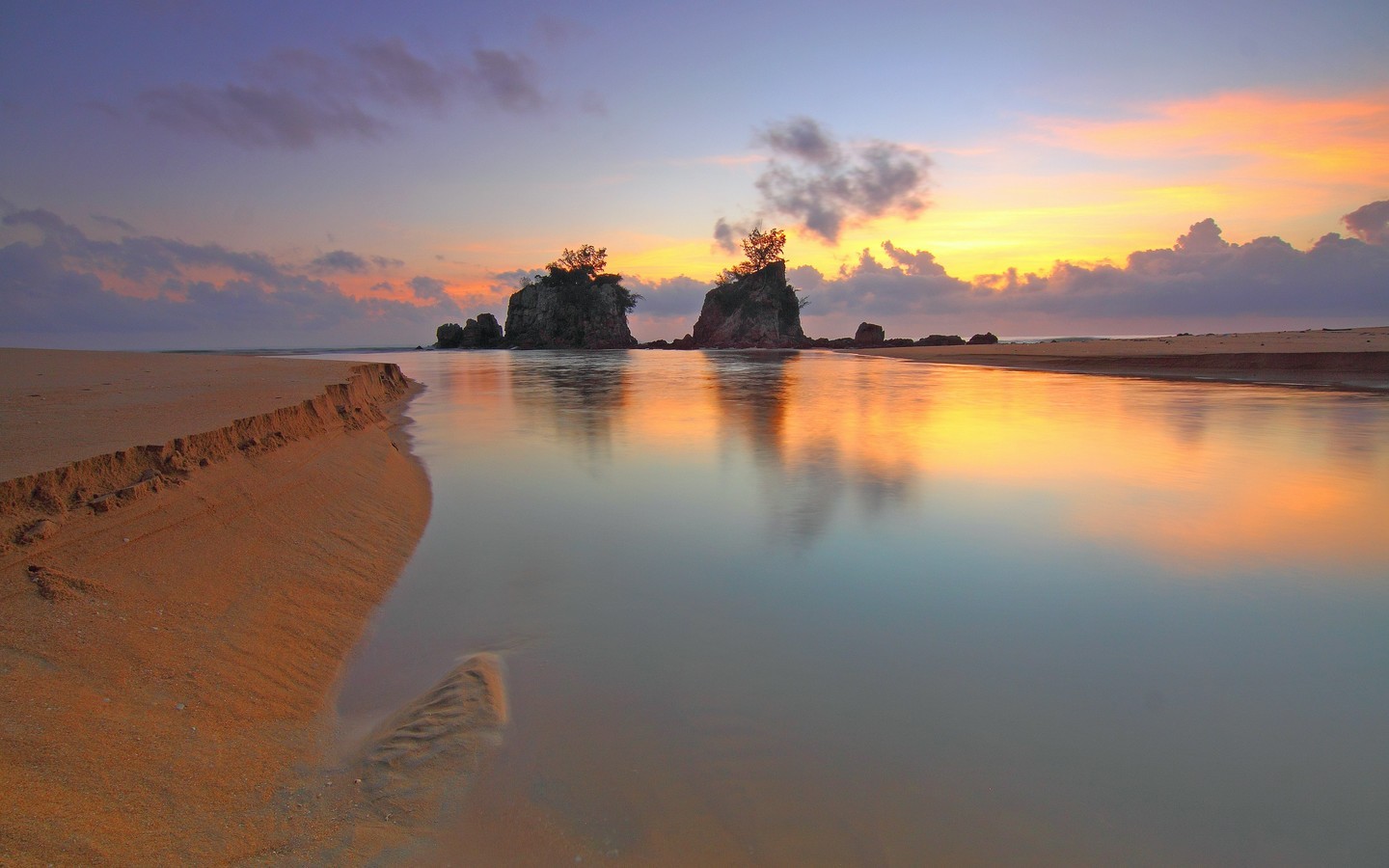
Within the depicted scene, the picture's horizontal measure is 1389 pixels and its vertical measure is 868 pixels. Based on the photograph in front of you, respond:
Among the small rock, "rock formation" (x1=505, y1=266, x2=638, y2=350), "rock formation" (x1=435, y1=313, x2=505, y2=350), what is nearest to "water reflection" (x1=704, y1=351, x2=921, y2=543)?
the small rock

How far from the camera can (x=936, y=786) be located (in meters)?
2.17

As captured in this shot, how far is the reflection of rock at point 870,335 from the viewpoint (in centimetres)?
7494

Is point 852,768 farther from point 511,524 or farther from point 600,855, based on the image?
point 511,524

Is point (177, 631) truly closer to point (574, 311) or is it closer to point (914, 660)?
point (914, 660)

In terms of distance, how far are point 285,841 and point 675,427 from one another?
9703 millimetres

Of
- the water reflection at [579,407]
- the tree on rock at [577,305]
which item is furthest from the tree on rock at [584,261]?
the water reflection at [579,407]

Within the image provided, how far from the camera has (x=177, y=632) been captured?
2.57 meters

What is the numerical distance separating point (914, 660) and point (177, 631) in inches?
127

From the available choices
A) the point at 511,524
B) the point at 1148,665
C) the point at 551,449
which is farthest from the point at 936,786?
the point at 551,449

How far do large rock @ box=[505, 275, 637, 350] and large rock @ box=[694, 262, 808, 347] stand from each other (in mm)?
13061

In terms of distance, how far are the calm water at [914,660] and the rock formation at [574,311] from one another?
7377cm

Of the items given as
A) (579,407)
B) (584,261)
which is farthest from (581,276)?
(579,407)

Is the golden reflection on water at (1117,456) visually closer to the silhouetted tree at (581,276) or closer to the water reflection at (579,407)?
the water reflection at (579,407)

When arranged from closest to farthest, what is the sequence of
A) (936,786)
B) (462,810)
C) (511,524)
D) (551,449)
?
(462,810) → (936,786) → (511,524) → (551,449)
